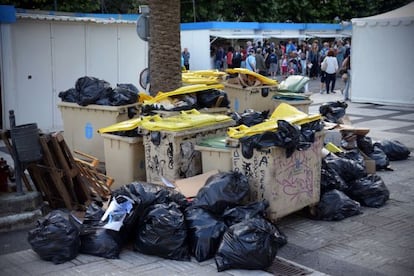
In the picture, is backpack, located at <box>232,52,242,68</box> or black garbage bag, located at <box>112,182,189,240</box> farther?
backpack, located at <box>232,52,242,68</box>

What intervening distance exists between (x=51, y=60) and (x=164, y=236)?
8605mm

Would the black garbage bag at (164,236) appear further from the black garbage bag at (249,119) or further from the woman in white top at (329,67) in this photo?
the woman in white top at (329,67)

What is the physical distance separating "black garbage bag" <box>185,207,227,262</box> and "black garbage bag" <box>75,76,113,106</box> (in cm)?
347

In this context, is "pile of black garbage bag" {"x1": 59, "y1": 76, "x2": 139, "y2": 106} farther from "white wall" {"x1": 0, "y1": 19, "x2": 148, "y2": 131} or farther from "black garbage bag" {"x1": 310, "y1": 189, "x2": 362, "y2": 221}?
"white wall" {"x1": 0, "y1": 19, "x2": 148, "y2": 131}

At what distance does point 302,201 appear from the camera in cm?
606

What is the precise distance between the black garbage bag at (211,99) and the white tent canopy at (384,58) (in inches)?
423

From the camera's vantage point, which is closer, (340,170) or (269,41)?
(340,170)

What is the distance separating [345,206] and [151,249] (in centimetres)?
243

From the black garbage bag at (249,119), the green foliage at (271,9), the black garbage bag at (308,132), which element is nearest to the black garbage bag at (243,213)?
the black garbage bag at (308,132)

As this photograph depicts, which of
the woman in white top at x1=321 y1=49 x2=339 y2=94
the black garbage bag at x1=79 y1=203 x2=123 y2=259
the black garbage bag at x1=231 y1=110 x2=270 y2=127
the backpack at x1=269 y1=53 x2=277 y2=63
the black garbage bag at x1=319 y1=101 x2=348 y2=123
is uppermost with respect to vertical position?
the backpack at x1=269 y1=53 x2=277 y2=63

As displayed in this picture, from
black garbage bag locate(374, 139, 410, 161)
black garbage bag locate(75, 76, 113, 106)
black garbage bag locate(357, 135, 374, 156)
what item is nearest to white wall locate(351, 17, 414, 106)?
black garbage bag locate(374, 139, 410, 161)

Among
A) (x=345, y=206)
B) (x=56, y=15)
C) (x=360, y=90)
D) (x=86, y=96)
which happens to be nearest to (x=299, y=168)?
(x=345, y=206)

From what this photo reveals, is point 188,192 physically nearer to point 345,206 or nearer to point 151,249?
point 151,249

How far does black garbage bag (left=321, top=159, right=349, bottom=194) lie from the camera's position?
21.7 ft
